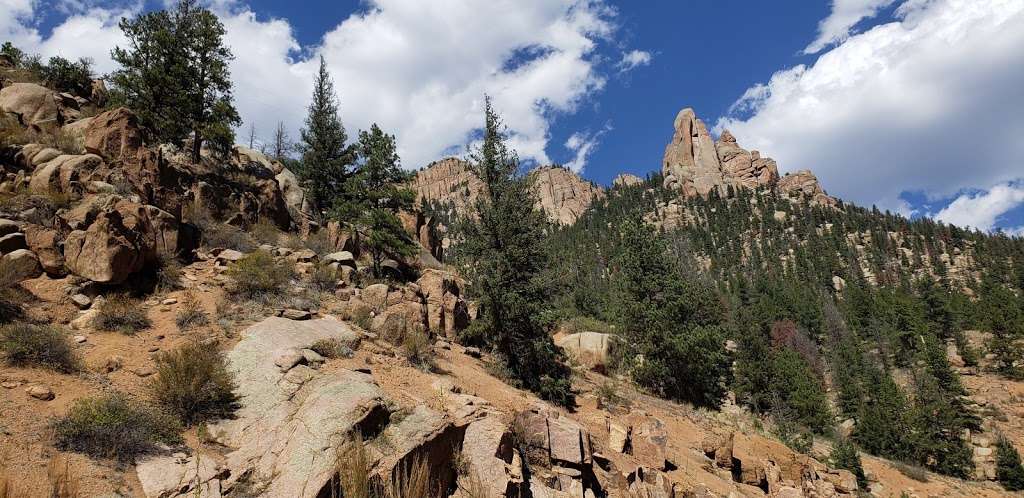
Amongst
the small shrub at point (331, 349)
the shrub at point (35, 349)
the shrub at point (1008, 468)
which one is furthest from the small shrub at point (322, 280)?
the shrub at point (1008, 468)

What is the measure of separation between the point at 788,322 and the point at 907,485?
41477mm

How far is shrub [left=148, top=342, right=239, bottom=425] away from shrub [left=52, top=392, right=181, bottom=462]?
1.35 feet

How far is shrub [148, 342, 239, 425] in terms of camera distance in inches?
264

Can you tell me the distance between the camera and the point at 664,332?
24.0m

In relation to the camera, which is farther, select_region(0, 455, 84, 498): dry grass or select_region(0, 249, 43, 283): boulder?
select_region(0, 249, 43, 283): boulder

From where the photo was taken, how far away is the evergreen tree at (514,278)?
561 inches

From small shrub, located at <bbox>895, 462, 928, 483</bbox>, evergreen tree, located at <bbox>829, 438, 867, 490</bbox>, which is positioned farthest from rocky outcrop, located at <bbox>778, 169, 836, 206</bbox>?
evergreen tree, located at <bbox>829, 438, 867, 490</bbox>

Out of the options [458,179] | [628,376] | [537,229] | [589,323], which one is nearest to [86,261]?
[537,229]

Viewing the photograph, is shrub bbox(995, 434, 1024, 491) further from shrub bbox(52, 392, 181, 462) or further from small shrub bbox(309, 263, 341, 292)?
shrub bbox(52, 392, 181, 462)

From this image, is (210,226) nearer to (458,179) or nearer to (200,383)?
(200,383)

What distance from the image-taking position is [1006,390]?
44750 mm

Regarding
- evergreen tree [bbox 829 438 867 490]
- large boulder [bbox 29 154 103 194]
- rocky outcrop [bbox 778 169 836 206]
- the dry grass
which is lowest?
evergreen tree [bbox 829 438 867 490]

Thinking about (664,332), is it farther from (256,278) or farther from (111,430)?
(111,430)

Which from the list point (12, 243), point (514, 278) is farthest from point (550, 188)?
point (12, 243)
